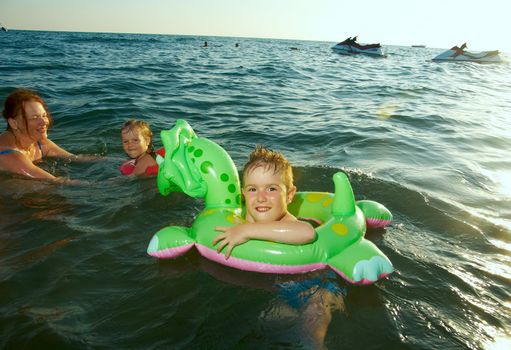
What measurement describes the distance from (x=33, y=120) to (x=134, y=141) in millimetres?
1285

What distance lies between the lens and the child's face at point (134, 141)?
16.9 ft

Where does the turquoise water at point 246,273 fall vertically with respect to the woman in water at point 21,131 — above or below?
below

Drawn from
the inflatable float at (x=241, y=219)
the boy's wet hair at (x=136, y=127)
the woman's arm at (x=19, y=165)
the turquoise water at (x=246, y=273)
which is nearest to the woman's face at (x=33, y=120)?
the woman's arm at (x=19, y=165)

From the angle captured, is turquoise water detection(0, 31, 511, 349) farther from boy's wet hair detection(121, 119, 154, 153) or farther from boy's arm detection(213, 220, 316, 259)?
boy's wet hair detection(121, 119, 154, 153)

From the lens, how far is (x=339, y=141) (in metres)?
7.39

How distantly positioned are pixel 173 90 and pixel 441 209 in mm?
9889

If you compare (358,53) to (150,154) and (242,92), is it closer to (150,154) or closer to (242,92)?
(242,92)

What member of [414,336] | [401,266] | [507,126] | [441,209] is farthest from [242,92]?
[414,336]

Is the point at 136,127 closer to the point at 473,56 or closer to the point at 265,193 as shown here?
the point at 265,193

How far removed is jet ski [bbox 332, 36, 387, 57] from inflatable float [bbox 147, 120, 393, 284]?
118 ft

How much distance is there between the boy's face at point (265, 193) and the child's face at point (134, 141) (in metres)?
2.51

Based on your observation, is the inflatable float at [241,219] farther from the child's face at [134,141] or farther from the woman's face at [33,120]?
the woman's face at [33,120]

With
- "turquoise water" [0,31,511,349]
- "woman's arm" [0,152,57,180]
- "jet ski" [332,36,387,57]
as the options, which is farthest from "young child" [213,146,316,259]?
"jet ski" [332,36,387,57]

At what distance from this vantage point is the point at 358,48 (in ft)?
123
